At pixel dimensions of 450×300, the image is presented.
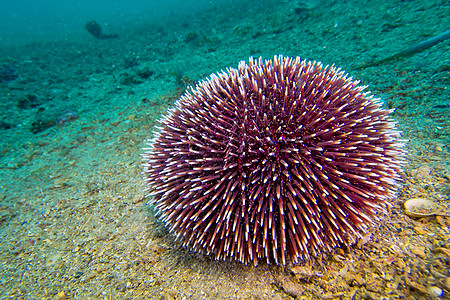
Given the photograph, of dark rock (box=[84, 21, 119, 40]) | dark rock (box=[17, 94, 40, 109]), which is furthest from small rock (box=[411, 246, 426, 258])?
dark rock (box=[84, 21, 119, 40])

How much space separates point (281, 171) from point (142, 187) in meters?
3.19

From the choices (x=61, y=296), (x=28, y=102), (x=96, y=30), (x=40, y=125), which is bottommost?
(x=61, y=296)

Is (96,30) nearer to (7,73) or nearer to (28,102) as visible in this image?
(7,73)

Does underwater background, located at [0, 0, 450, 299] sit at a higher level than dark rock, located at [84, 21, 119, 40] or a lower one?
lower

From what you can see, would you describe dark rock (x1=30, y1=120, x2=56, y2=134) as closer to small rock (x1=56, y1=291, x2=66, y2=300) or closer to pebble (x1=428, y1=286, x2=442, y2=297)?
small rock (x1=56, y1=291, x2=66, y2=300)

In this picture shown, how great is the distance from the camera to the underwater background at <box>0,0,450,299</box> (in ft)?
7.35

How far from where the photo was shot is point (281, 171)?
85.4 inches

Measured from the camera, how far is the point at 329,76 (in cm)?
290

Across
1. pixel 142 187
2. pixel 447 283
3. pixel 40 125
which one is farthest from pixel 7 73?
pixel 447 283

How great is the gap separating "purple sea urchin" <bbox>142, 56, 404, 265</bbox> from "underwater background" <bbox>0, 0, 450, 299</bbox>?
15.4 inches

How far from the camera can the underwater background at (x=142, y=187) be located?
2.24 metres

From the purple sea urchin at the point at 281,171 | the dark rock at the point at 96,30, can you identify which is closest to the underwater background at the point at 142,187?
the purple sea urchin at the point at 281,171

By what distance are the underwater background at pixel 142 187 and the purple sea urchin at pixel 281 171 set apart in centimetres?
39

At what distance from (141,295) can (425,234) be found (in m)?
3.33
